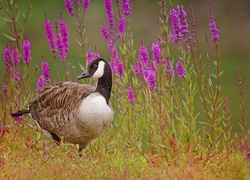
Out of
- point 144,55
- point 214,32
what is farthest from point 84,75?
point 214,32

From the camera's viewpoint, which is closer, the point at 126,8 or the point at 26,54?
the point at 126,8

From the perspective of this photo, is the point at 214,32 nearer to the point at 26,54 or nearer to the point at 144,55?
the point at 144,55

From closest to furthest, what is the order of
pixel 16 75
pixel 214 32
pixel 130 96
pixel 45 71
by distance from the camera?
pixel 214 32
pixel 130 96
pixel 16 75
pixel 45 71

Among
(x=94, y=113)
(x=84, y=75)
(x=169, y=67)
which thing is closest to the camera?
(x=94, y=113)

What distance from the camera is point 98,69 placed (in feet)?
25.4

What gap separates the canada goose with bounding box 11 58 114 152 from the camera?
7285 mm

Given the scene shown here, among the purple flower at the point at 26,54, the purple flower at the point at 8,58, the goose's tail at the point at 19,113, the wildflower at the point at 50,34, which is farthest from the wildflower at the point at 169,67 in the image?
the purple flower at the point at 8,58

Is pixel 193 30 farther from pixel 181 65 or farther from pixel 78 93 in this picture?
pixel 78 93

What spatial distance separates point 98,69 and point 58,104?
0.58m

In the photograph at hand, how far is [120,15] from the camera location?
812cm

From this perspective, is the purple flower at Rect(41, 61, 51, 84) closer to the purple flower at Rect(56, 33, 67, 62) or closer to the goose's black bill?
the purple flower at Rect(56, 33, 67, 62)

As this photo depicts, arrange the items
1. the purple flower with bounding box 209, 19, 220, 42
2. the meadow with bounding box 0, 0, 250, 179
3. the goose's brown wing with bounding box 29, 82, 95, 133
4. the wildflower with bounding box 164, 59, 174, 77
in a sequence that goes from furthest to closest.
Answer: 1. the goose's brown wing with bounding box 29, 82, 95, 133
2. the wildflower with bounding box 164, 59, 174, 77
3. the purple flower with bounding box 209, 19, 220, 42
4. the meadow with bounding box 0, 0, 250, 179

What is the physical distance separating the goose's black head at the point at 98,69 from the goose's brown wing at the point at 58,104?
0.61ft

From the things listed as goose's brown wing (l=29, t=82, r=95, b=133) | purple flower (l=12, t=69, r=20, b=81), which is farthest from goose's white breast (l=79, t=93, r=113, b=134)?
purple flower (l=12, t=69, r=20, b=81)
